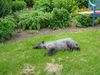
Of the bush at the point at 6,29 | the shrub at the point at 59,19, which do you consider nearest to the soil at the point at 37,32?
the bush at the point at 6,29

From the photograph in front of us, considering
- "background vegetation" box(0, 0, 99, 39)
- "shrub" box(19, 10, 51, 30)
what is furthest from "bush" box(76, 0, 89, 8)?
"shrub" box(19, 10, 51, 30)

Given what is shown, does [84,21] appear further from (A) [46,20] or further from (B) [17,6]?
(B) [17,6]

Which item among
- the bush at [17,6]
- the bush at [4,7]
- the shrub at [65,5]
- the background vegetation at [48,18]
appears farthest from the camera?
the bush at [17,6]

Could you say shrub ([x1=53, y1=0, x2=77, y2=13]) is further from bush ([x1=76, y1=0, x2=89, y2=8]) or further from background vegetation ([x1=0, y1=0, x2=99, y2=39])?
bush ([x1=76, y1=0, x2=89, y2=8])

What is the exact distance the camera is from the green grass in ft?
22.0

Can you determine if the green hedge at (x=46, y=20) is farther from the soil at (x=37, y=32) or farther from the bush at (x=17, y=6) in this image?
the bush at (x=17, y=6)

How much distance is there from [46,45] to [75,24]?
2.65 metres

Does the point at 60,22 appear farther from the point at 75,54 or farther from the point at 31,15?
the point at 75,54

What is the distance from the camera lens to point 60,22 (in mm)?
9852

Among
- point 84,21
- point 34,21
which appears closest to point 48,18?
point 34,21

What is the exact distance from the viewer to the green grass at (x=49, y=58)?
6.70m

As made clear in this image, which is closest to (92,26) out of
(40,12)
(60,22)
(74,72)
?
(60,22)

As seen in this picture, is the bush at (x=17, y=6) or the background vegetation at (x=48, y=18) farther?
the bush at (x=17, y=6)

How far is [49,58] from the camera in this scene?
7.11m
